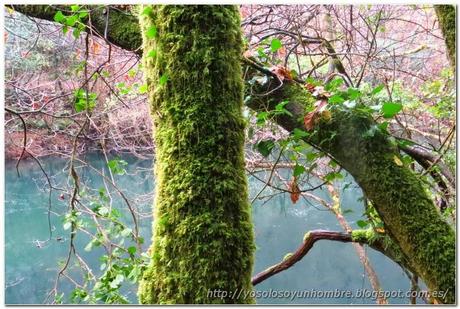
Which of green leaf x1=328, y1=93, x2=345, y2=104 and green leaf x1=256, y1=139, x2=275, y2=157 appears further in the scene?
green leaf x1=256, y1=139, x2=275, y2=157

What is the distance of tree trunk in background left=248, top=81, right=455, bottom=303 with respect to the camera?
1.00 m

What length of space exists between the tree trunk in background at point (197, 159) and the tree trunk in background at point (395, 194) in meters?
0.40

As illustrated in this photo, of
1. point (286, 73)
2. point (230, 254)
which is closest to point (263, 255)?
point (286, 73)

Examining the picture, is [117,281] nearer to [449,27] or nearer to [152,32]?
[152,32]

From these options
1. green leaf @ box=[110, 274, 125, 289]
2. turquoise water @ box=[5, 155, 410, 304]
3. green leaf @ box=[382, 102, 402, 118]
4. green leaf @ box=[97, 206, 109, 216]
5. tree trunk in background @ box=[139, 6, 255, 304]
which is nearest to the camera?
tree trunk in background @ box=[139, 6, 255, 304]

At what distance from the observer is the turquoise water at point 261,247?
496cm

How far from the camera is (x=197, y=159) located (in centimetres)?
73

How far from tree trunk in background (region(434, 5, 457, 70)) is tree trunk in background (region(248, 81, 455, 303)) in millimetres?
240

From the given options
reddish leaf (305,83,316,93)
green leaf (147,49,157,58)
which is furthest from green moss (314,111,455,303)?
green leaf (147,49,157,58)

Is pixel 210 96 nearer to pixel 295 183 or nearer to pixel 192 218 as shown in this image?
pixel 192 218

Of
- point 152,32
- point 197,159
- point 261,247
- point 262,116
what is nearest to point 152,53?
point 152,32

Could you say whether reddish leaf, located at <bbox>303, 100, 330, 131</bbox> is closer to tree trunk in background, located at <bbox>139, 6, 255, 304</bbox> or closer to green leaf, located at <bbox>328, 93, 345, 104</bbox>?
green leaf, located at <bbox>328, 93, 345, 104</bbox>

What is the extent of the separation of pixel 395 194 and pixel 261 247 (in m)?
4.56

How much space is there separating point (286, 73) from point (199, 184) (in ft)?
1.91
